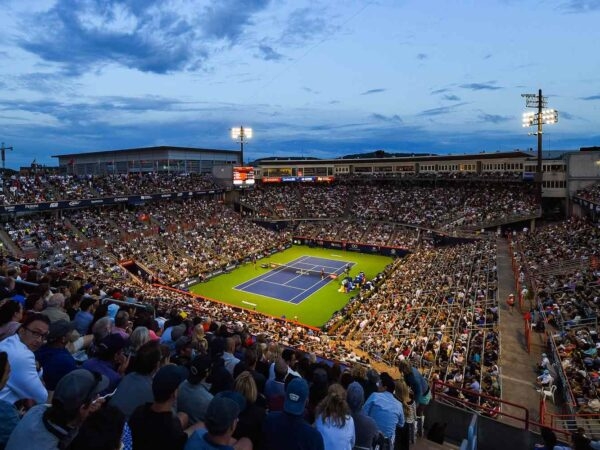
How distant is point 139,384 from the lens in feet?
13.8

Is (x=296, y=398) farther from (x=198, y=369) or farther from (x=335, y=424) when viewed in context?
(x=198, y=369)

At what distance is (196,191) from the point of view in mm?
53156

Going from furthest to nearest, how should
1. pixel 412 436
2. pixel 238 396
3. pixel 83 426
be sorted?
1. pixel 412 436
2. pixel 238 396
3. pixel 83 426

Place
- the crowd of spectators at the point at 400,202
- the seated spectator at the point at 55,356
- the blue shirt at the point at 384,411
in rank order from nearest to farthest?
the seated spectator at the point at 55,356, the blue shirt at the point at 384,411, the crowd of spectators at the point at 400,202

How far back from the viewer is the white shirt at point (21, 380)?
3.85m

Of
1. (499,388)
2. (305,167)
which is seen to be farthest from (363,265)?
(305,167)

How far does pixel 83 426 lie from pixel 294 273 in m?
36.1

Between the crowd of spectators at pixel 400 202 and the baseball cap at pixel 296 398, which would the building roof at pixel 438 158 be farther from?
the baseball cap at pixel 296 398

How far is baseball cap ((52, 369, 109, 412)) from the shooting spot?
2.84 metres

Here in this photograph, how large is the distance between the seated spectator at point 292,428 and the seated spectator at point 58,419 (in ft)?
5.37

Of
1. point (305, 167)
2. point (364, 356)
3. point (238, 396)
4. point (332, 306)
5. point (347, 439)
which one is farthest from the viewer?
point (305, 167)

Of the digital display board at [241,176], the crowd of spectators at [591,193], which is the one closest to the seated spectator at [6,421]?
the crowd of spectators at [591,193]

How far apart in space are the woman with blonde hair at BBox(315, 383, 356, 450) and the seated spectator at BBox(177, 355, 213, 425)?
4.08ft

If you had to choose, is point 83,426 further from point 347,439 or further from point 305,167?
point 305,167
